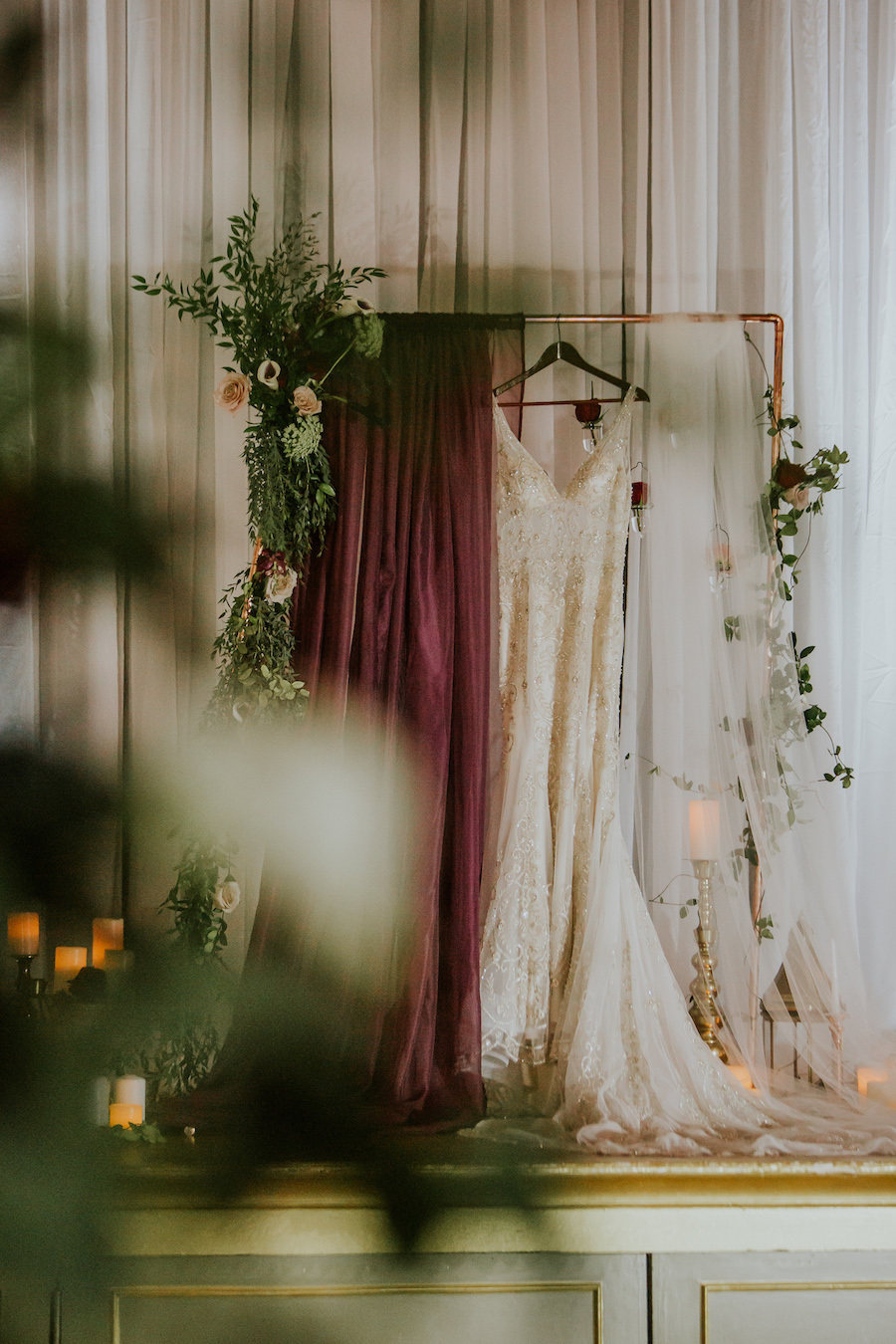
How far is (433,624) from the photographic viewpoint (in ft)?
5.84

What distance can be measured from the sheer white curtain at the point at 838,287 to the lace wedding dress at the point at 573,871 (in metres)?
0.56

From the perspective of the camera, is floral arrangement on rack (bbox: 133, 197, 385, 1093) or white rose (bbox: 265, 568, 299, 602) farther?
white rose (bbox: 265, 568, 299, 602)

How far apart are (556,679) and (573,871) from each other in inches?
14.6

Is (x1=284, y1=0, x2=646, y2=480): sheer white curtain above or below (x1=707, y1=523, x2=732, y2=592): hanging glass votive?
below

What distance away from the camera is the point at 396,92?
1.13 ft

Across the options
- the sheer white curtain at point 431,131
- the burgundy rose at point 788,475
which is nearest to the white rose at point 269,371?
the sheer white curtain at point 431,131

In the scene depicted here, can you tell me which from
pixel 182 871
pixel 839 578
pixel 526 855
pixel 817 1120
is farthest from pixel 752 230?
pixel 182 871

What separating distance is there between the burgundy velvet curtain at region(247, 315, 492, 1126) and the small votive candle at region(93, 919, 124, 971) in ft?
4.34

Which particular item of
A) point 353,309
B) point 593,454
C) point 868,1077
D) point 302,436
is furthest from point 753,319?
point 868,1077

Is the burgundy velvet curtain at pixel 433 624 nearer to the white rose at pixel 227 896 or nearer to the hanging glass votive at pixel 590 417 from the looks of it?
the hanging glass votive at pixel 590 417

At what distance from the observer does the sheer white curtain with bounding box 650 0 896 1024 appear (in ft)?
7.02

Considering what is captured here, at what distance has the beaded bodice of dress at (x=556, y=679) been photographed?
6.06 feet

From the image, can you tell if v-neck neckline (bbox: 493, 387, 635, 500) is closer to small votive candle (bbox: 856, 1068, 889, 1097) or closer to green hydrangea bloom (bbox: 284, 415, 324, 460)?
green hydrangea bloom (bbox: 284, 415, 324, 460)

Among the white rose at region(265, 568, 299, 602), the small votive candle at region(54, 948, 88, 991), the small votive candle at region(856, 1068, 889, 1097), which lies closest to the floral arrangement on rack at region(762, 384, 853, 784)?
the small votive candle at region(856, 1068, 889, 1097)
